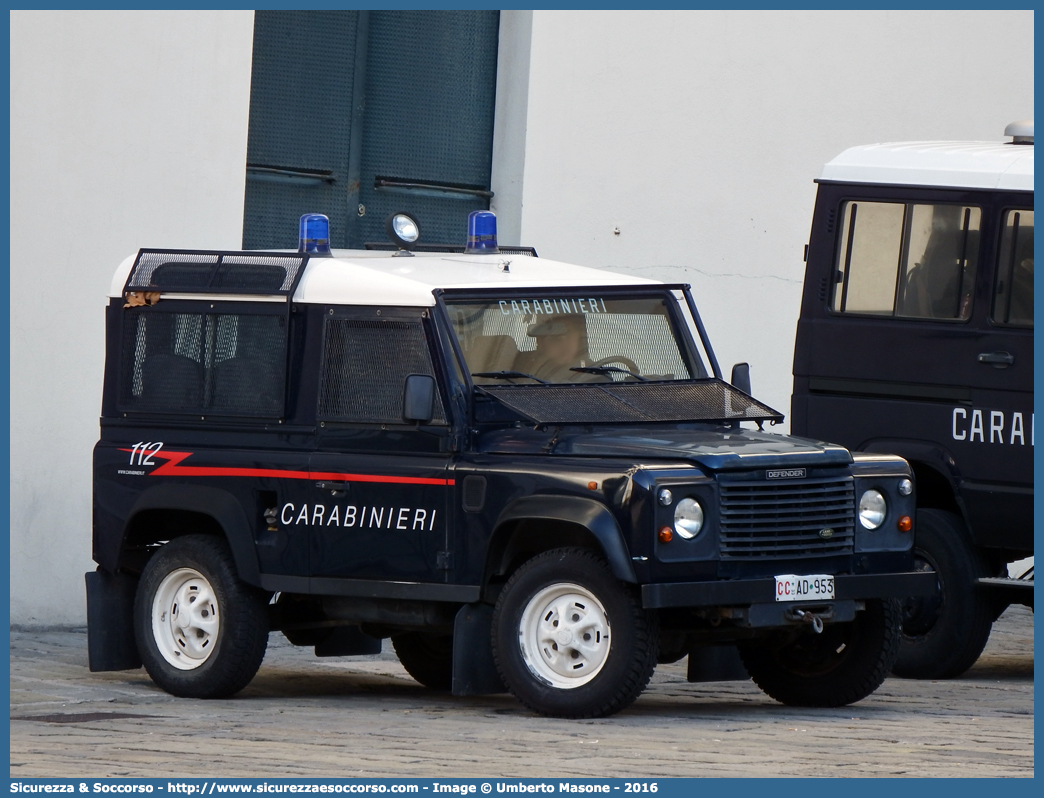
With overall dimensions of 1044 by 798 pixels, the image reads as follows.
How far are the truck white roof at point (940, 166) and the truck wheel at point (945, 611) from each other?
184 centimetres

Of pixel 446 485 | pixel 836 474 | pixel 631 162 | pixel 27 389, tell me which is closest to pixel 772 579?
pixel 836 474

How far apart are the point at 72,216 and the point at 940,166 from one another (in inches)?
212

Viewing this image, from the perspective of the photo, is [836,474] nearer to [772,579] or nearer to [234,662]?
[772,579]

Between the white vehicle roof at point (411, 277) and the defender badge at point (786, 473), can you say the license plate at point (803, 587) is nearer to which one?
the defender badge at point (786, 473)

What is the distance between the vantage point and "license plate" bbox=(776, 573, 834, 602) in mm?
8977

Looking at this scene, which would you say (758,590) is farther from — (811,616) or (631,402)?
(631,402)

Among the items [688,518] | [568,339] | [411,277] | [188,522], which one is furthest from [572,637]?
[188,522]

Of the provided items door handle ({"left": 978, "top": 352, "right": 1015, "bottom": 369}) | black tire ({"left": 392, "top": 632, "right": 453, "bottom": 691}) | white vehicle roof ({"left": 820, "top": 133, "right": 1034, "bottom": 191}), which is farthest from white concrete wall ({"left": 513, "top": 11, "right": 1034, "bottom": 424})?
black tire ({"left": 392, "top": 632, "right": 453, "bottom": 691})

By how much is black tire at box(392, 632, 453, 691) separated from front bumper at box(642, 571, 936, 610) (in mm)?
2380

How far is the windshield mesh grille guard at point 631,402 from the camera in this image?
958cm

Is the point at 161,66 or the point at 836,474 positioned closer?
Result: the point at 836,474

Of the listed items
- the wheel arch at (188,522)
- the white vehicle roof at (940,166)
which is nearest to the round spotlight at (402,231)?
the wheel arch at (188,522)

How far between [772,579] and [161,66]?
6.17 metres

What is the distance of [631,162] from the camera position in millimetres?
15203
